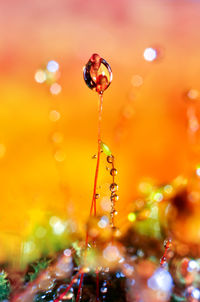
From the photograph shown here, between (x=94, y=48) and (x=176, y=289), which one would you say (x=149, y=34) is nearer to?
(x=94, y=48)

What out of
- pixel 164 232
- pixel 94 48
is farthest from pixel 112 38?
pixel 164 232

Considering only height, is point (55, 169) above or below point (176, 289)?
above

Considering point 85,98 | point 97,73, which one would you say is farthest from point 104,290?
point 85,98

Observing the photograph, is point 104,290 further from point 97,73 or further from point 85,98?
point 85,98

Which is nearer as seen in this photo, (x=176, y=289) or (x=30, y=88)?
(x=176, y=289)

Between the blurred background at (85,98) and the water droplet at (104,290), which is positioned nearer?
the water droplet at (104,290)
